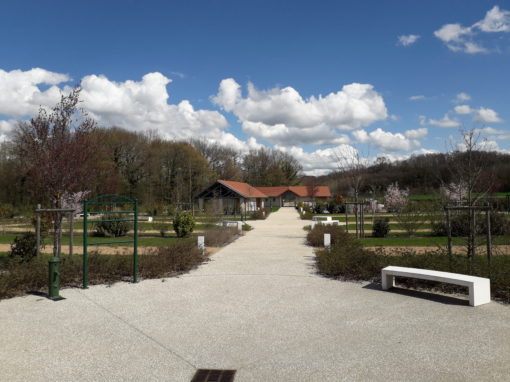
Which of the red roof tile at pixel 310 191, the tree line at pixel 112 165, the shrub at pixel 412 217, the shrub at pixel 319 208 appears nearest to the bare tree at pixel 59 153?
the tree line at pixel 112 165

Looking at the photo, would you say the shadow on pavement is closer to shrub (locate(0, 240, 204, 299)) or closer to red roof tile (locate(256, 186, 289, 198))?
shrub (locate(0, 240, 204, 299))

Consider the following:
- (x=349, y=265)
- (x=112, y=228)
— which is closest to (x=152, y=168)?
(x=112, y=228)

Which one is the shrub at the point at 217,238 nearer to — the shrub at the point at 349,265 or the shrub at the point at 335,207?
the shrub at the point at 349,265

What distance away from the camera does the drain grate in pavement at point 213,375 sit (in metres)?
3.90

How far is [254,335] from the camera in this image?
17.0ft

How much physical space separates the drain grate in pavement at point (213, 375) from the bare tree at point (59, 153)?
7447mm

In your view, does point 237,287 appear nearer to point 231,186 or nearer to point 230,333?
point 230,333

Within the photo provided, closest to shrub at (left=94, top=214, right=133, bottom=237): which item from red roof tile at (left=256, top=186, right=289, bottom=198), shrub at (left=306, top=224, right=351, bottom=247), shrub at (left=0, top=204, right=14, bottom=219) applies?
shrub at (left=306, top=224, right=351, bottom=247)

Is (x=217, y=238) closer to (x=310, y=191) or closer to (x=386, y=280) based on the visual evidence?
(x=386, y=280)

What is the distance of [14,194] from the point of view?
44.9 metres

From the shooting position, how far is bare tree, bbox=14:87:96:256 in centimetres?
1046

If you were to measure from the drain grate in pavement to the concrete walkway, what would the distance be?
9 cm

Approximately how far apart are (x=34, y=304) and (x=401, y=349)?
564 cm

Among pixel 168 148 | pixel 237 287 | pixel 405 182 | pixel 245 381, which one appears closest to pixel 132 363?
pixel 245 381
